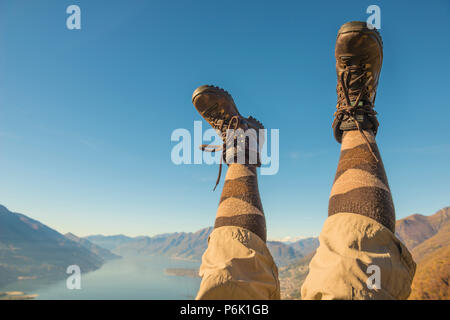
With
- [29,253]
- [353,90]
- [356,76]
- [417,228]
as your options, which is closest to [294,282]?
[417,228]

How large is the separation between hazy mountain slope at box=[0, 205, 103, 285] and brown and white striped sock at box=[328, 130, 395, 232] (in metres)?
84.2

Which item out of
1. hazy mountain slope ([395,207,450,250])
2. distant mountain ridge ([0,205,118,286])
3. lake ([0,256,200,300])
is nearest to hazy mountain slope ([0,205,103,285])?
distant mountain ridge ([0,205,118,286])

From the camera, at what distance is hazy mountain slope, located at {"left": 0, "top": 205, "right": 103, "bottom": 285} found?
232ft

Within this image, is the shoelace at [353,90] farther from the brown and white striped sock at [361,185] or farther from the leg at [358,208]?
the brown and white striped sock at [361,185]

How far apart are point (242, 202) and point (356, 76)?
5.91 feet

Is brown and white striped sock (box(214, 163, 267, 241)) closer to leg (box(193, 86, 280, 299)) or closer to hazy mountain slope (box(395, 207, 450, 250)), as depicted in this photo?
leg (box(193, 86, 280, 299))

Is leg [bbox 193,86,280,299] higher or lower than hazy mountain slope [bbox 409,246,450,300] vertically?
higher

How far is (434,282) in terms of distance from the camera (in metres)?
3.04

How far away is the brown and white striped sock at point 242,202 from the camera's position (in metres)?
2.84

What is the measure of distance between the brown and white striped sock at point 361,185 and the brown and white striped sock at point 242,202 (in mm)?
969
